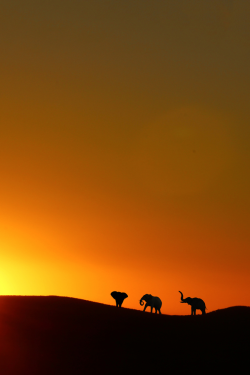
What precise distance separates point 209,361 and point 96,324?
23.0 feet

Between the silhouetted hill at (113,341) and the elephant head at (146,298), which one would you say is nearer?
the silhouetted hill at (113,341)

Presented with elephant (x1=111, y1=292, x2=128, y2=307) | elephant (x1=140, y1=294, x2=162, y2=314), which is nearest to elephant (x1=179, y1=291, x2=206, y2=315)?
elephant (x1=140, y1=294, x2=162, y2=314)

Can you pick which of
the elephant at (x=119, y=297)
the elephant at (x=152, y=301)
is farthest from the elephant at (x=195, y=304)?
the elephant at (x=119, y=297)

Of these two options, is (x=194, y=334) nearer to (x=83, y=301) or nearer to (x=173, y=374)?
(x=173, y=374)

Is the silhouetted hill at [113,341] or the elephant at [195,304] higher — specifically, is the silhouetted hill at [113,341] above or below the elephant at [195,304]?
below

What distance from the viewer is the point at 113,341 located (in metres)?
21.8

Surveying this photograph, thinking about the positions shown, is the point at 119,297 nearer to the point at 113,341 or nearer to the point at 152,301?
the point at 152,301

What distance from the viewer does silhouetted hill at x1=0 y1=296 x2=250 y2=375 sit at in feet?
63.8

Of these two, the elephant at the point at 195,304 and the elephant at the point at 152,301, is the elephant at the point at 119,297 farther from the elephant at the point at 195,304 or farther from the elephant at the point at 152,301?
the elephant at the point at 195,304

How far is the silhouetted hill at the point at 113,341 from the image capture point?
19.5 metres

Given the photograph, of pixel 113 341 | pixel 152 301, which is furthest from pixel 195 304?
pixel 113 341

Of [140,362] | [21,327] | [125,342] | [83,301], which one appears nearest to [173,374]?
[140,362]

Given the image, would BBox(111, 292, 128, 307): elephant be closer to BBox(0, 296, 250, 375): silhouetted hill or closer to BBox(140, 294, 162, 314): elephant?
BBox(140, 294, 162, 314): elephant

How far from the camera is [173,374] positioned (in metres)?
19.2
